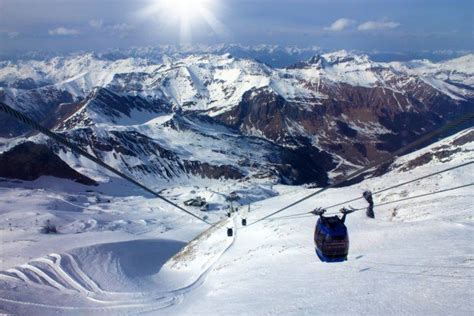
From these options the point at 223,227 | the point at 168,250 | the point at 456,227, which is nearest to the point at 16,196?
the point at 168,250

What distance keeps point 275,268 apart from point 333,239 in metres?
7.60

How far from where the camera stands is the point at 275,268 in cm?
2438

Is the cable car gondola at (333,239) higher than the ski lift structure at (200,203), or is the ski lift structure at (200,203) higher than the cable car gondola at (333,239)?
the cable car gondola at (333,239)

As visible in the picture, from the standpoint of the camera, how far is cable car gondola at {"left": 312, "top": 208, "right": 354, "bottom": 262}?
17656mm

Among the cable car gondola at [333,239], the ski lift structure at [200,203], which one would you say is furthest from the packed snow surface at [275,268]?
the ski lift structure at [200,203]

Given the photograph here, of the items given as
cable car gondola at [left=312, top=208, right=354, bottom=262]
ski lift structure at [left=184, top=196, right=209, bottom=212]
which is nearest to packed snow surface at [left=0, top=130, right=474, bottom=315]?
cable car gondola at [left=312, top=208, right=354, bottom=262]

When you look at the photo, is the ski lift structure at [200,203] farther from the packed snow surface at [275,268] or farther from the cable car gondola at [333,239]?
the cable car gondola at [333,239]

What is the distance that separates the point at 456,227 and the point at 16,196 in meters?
93.2

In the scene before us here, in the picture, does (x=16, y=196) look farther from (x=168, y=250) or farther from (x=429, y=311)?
(x=429, y=311)

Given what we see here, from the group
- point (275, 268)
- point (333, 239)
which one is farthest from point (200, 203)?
point (333, 239)

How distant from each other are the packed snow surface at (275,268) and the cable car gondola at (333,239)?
1.53 metres

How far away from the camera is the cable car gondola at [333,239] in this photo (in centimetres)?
1766

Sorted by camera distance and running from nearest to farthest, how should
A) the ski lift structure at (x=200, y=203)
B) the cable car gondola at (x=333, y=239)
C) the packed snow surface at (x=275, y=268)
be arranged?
the packed snow surface at (x=275, y=268)
the cable car gondola at (x=333, y=239)
the ski lift structure at (x=200, y=203)

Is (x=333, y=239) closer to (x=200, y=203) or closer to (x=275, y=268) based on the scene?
(x=275, y=268)
